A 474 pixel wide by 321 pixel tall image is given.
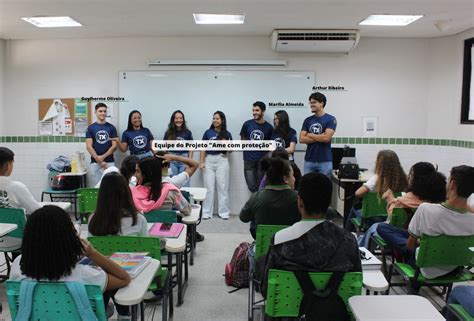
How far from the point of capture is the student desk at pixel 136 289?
173 cm

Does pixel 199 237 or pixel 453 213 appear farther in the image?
pixel 199 237

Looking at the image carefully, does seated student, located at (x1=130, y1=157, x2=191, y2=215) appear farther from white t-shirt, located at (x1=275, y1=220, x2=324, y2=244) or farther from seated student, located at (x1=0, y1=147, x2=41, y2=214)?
white t-shirt, located at (x1=275, y1=220, x2=324, y2=244)

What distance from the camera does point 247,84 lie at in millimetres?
6277

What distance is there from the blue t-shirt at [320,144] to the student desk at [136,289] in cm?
382

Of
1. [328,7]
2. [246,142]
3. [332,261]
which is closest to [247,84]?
[246,142]

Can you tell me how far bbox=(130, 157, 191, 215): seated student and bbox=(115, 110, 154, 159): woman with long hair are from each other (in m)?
3.02

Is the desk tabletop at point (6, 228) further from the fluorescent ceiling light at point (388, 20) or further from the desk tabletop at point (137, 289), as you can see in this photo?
the fluorescent ceiling light at point (388, 20)

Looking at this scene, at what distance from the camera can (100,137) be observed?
20.0 feet

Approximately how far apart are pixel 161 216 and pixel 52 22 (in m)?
3.89

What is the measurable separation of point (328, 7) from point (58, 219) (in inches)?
154

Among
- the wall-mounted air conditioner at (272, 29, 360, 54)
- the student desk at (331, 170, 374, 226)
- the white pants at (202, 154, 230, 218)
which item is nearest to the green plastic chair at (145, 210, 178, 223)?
the student desk at (331, 170, 374, 226)

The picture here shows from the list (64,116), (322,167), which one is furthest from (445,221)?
(64,116)

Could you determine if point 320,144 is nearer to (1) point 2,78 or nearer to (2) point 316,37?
(2) point 316,37

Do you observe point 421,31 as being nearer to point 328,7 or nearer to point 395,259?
point 328,7
